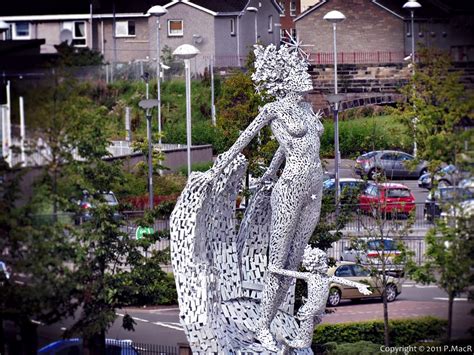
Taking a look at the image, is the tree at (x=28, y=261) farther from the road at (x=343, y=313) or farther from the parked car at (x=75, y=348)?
the road at (x=343, y=313)

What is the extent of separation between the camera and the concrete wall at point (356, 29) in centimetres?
2800

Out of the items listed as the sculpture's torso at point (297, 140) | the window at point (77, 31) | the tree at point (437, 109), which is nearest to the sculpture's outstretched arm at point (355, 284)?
the sculpture's torso at point (297, 140)

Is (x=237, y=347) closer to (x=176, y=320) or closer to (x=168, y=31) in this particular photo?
(x=176, y=320)

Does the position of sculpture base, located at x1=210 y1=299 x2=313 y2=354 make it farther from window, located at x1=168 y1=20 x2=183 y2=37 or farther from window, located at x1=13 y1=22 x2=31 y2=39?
window, located at x1=168 y1=20 x2=183 y2=37

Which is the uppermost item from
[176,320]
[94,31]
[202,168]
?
[94,31]

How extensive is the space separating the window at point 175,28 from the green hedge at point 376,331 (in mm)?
12755

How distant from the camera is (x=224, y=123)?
66.1 feet

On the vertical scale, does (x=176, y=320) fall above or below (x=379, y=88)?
below

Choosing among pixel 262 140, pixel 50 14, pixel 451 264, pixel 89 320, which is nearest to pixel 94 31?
pixel 50 14

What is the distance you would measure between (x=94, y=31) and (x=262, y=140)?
12.4 ft

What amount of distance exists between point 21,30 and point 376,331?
587 centimetres

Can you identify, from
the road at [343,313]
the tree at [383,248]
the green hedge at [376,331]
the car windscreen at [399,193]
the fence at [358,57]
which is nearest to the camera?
the tree at [383,248]

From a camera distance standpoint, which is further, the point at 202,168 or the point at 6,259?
the point at 202,168

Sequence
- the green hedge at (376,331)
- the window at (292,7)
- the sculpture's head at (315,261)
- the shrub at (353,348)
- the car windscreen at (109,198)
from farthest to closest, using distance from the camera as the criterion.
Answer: the window at (292,7) < the green hedge at (376,331) < the car windscreen at (109,198) < the shrub at (353,348) < the sculpture's head at (315,261)
